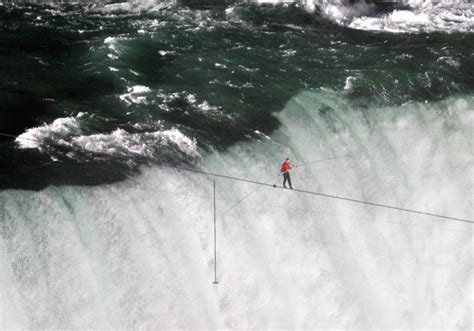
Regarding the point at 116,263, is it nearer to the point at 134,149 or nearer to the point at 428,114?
the point at 134,149

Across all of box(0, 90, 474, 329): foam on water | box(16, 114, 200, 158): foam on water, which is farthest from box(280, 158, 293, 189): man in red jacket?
box(16, 114, 200, 158): foam on water

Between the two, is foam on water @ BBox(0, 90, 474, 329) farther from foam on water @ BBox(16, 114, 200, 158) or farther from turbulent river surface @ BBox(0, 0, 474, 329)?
foam on water @ BBox(16, 114, 200, 158)

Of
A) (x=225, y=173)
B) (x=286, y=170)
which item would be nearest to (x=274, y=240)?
(x=286, y=170)

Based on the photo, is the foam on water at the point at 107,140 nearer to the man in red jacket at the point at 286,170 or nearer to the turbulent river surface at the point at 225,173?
the turbulent river surface at the point at 225,173

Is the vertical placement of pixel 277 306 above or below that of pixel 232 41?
below

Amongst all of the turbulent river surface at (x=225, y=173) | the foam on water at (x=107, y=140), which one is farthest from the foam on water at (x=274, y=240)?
the foam on water at (x=107, y=140)

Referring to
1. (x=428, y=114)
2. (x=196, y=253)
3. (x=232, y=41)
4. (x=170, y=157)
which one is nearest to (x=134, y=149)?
(x=170, y=157)
